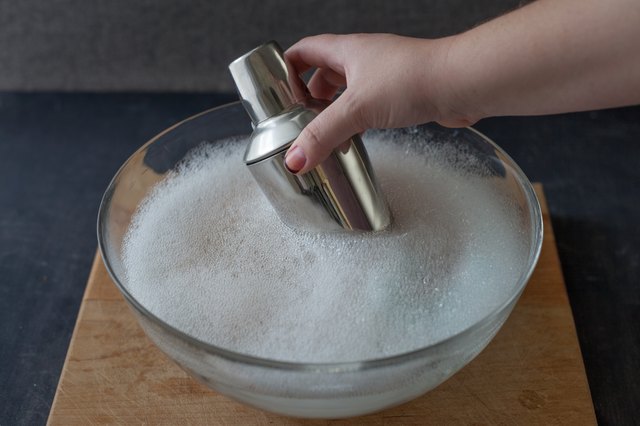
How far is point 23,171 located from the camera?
99 cm

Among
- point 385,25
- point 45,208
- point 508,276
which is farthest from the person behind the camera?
point 385,25

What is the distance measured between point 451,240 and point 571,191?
0.38 meters

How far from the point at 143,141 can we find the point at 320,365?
0.66 m

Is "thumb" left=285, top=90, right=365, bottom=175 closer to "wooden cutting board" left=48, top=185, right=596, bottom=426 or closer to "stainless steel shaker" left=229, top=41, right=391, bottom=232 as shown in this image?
"stainless steel shaker" left=229, top=41, right=391, bottom=232

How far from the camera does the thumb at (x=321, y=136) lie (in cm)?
55

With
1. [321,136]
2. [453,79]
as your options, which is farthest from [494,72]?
[321,136]

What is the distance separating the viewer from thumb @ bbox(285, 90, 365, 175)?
0.55 m

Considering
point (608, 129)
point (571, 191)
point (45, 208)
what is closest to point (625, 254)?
point (571, 191)

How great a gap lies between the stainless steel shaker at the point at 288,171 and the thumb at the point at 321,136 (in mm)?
21

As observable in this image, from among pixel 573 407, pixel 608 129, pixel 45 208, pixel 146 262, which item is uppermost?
pixel 146 262

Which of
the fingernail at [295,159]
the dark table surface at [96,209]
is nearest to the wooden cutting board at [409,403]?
the dark table surface at [96,209]

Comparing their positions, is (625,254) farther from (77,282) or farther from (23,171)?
(23,171)

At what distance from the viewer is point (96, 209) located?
0.93 metres

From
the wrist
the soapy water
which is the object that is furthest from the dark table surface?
the wrist
